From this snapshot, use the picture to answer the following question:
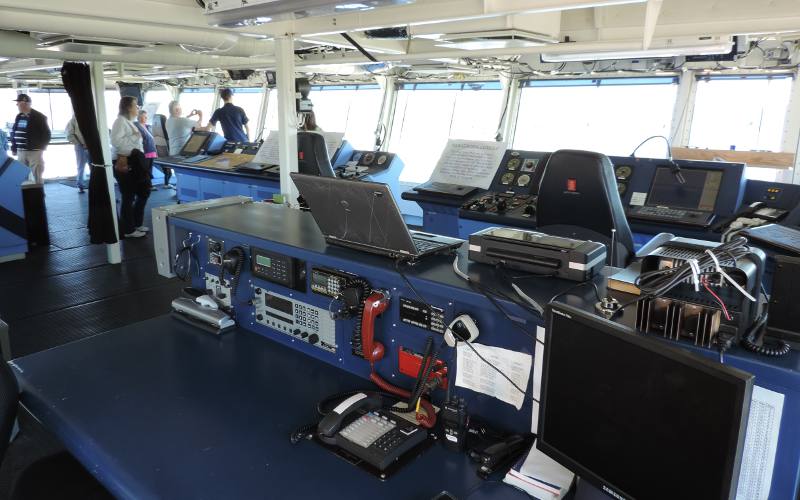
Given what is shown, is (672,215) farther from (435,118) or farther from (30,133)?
(30,133)

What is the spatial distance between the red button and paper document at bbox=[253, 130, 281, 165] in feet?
15.1

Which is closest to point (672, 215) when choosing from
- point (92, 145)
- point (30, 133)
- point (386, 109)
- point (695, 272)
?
point (695, 272)

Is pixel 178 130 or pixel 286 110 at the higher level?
pixel 286 110

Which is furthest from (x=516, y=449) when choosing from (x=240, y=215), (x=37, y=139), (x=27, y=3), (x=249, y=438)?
(x=37, y=139)

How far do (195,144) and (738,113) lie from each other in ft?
24.0

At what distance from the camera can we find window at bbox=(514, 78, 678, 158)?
269 inches

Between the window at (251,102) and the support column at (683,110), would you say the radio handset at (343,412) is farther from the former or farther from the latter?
the window at (251,102)

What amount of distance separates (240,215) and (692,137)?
19.5 ft

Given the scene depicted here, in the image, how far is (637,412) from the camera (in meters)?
1.01

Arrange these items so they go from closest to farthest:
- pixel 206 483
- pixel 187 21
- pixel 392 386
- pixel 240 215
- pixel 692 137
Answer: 1. pixel 206 483
2. pixel 392 386
3. pixel 240 215
4. pixel 187 21
5. pixel 692 137

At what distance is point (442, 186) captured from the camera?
5039 mm

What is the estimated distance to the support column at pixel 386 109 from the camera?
28.8 feet

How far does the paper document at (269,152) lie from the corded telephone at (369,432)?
5719 millimetres

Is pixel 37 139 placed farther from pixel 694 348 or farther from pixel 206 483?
pixel 694 348
